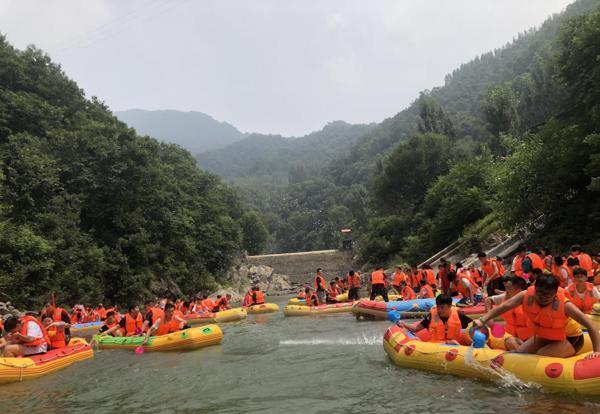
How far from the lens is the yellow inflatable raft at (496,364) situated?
18.1 ft

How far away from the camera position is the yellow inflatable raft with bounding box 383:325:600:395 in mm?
5527

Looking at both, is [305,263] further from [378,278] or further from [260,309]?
[378,278]

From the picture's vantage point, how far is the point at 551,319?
5746mm

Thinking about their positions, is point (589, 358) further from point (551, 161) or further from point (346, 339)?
point (551, 161)

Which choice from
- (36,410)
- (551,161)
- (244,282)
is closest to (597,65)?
(551,161)

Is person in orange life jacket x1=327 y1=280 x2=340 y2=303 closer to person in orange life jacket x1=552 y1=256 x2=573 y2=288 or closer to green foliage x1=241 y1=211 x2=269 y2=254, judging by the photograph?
person in orange life jacket x1=552 y1=256 x2=573 y2=288

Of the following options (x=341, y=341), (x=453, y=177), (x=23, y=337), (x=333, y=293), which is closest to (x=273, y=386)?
(x=341, y=341)

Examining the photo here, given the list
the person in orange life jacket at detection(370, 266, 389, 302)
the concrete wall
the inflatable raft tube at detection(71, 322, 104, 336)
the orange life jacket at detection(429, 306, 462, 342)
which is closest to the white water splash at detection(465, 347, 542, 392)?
the orange life jacket at detection(429, 306, 462, 342)

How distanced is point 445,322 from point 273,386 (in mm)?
2832

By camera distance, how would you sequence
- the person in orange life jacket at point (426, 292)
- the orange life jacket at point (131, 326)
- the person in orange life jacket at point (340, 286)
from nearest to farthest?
the orange life jacket at point (131, 326) < the person in orange life jacket at point (426, 292) < the person in orange life jacket at point (340, 286)

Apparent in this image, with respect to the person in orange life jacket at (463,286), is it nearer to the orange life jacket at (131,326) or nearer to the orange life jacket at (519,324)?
the orange life jacket at (519,324)

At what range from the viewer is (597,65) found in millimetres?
18719

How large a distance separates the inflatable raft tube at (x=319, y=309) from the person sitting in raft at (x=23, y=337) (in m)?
9.84

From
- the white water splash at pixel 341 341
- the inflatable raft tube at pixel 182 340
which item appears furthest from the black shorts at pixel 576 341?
the inflatable raft tube at pixel 182 340
